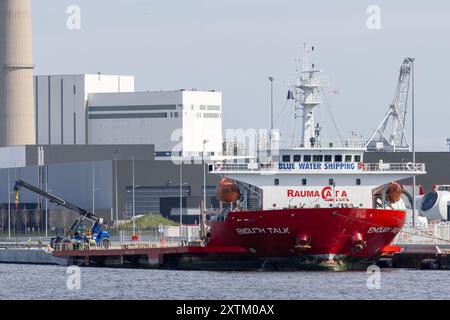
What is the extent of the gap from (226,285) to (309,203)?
13472 millimetres

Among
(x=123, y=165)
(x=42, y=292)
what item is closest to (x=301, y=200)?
(x=42, y=292)

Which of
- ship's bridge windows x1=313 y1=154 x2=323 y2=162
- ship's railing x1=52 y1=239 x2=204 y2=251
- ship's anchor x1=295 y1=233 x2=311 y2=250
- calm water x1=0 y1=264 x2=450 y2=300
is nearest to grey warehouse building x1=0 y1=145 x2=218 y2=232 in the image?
ship's railing x1=52 y1=239 x2=204 y2=251

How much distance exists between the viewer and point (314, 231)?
9306 centimetres

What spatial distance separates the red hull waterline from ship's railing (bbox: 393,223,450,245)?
46.6ft

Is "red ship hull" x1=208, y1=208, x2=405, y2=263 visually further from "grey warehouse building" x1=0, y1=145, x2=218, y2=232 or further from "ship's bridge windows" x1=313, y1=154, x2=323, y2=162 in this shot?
"grey warehouse building" x1=0, y1=145, x2=218, y2=232

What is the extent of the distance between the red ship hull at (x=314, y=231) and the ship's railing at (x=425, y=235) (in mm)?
14203

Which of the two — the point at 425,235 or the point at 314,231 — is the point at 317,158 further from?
the point at 425,235

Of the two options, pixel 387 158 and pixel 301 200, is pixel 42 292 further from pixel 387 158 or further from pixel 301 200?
pixel 387 158

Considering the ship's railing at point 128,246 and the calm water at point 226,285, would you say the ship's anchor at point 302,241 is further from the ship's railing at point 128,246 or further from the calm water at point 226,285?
the ship's railing at point 128,246

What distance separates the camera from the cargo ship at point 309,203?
9319cm

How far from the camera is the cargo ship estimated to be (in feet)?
306

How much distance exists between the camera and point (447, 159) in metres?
186

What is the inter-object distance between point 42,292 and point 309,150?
21716 millimetres

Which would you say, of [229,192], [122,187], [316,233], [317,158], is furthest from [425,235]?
[122,187]
